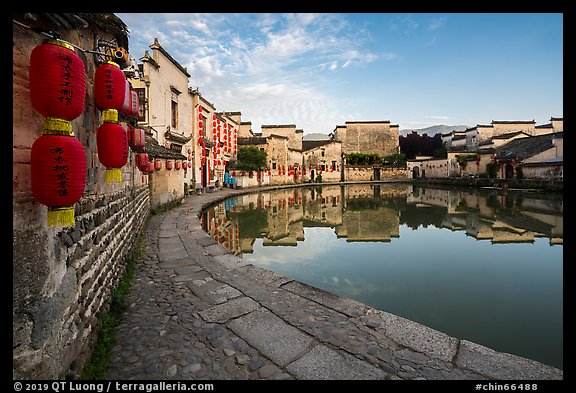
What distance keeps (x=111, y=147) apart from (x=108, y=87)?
2.10 feet

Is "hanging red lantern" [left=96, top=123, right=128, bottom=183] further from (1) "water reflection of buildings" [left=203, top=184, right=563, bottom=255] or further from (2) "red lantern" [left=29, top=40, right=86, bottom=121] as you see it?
(1) "water reflection of buildings" [left=203, top=184, right=563, bottom=255]

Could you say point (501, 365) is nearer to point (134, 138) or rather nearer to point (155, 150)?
point (134, 138)

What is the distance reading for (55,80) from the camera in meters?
1.72

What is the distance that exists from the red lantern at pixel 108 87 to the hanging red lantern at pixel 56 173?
4.36ft

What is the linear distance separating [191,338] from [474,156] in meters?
32.5

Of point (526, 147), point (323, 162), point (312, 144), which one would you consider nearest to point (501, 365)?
point (526, 147)

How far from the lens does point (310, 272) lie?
5.33 metres

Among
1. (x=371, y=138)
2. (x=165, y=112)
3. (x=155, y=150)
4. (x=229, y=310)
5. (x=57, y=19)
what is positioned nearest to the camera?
(x=57, y=19)

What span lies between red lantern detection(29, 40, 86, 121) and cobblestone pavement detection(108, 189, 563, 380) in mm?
2067

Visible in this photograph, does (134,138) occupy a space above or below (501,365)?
above

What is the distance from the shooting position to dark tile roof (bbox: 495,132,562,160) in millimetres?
20845

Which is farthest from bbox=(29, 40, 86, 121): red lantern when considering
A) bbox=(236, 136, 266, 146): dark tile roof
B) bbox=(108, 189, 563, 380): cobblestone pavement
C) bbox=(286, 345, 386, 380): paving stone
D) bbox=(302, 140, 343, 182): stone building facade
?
bbox=(302, 140, 343, 182): stone building facade

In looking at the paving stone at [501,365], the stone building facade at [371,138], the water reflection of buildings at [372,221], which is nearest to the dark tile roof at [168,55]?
the water reflection of buildings at [372,221]
